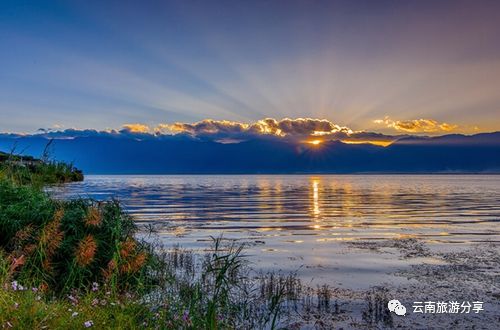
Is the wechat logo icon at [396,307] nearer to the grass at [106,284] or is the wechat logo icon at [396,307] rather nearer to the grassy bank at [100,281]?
the grass at [106,284]

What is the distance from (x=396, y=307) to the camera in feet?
41.2

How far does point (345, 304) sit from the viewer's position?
519 inches

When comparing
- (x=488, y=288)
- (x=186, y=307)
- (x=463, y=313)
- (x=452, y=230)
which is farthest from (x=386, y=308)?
(x=452, y=230)

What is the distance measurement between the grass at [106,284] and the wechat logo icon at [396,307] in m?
1.68

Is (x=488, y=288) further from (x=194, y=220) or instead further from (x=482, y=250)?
(x=194, y=220)

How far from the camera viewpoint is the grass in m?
8.56

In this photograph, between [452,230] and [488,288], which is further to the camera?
[452,230]

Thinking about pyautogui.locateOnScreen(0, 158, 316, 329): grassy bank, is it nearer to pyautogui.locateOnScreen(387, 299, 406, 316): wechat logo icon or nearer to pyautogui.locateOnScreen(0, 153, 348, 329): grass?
pyautogui.locateOnScreen(0, 153, 348, 329): grass

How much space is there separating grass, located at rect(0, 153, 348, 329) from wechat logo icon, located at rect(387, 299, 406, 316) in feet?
5.51

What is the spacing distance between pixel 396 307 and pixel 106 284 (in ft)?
26.9

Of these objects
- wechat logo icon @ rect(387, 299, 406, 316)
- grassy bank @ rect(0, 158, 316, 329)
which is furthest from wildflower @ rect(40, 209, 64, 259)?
wechat logo icon @ rect(387, 299, 406, 316)

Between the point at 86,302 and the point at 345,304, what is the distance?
768cm

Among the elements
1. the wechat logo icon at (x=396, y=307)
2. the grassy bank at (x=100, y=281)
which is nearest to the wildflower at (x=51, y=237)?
the grassy bank at (x=100, y=281)

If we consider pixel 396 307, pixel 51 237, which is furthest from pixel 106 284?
pixel 396 307
